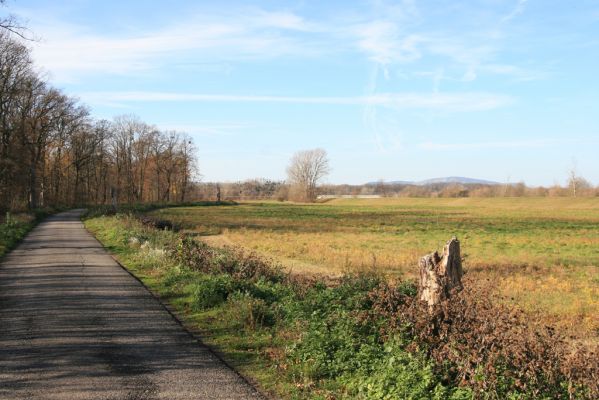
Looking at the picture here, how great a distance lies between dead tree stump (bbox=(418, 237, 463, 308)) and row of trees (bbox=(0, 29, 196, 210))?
1296 inches

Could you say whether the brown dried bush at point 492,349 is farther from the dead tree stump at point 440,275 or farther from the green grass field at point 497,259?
the green grass field at point 497,259

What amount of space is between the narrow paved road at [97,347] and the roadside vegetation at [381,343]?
1.99 feet

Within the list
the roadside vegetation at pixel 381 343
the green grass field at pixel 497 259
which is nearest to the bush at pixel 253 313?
the roadside vegetation at pixel 381 343

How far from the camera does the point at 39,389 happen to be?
19.0ft

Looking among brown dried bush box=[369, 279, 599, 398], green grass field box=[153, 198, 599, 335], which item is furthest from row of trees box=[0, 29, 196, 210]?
brown dried bush box=[369, 279, 599, 398]

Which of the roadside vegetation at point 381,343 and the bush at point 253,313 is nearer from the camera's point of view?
the roadside vegetation at point 381,343

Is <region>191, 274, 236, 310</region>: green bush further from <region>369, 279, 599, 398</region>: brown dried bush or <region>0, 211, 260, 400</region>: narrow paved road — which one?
<region>369, 279, 599, 398</region>: brown dried bush

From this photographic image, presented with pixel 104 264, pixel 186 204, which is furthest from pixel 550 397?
pixel 186 204

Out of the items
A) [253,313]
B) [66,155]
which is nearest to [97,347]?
[253,313]

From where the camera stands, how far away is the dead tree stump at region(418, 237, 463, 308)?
23.2ft

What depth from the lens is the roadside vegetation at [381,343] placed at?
518 centimetres

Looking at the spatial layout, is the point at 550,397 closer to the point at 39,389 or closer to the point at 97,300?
the point at 39,389

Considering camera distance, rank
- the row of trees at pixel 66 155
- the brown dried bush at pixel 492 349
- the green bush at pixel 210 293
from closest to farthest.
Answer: the brown dried bush at pixel 492 349
the green bush at pixel 210 293
the row of trees at pixel 66 155

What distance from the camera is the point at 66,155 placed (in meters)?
72.1
